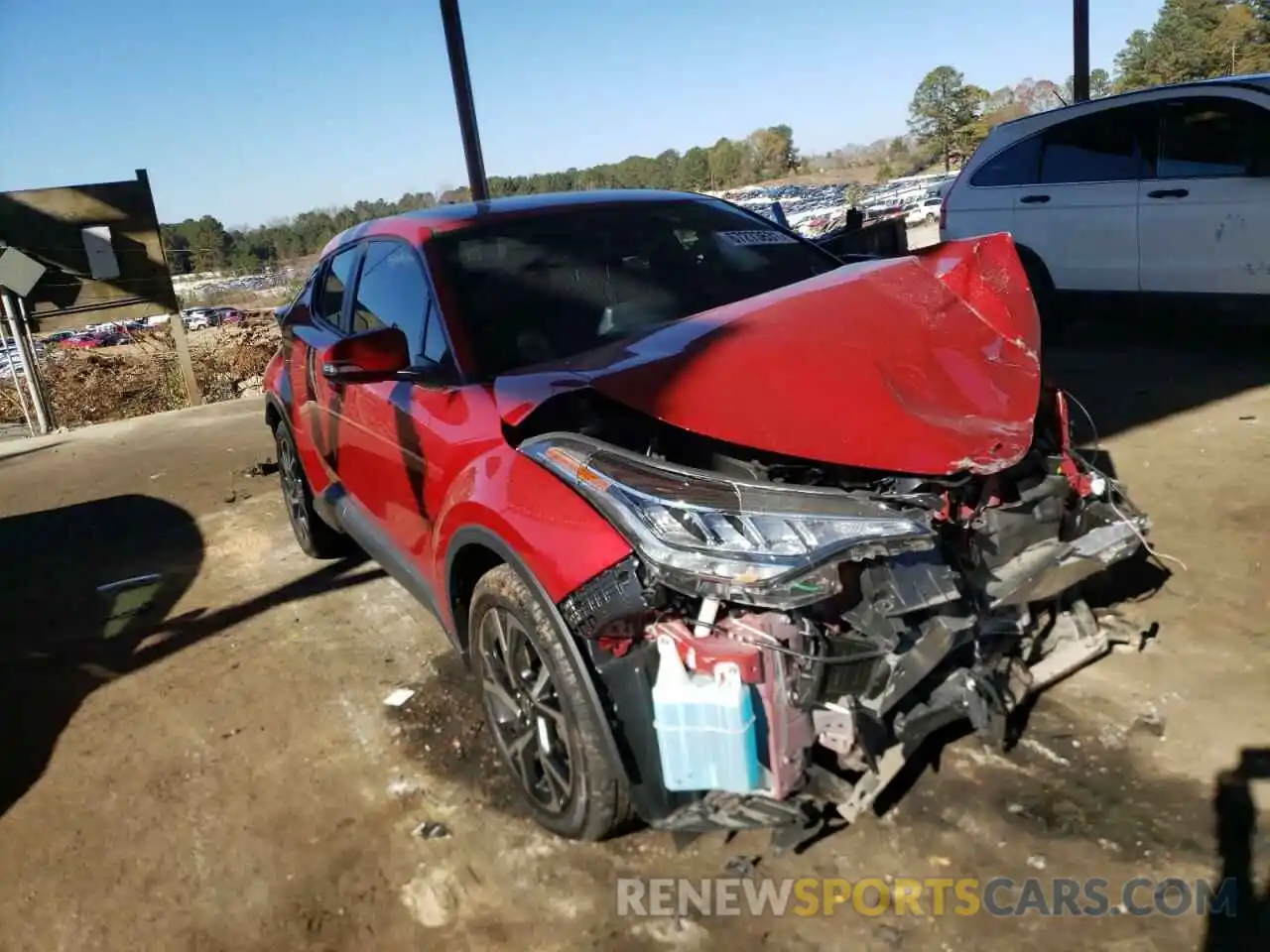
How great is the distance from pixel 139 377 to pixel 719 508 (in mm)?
13313

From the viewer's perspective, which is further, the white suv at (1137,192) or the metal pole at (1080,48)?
the metal pole at (1080,48)

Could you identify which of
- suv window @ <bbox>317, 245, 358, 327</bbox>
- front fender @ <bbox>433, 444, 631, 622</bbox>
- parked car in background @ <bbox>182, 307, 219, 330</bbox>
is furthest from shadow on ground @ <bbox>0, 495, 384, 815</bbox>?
parked car in background @ <bbox>182, 307, 219, 330</bbox>

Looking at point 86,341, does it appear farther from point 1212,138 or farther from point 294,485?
point 1212,138

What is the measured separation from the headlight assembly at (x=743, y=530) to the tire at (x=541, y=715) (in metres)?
0.37

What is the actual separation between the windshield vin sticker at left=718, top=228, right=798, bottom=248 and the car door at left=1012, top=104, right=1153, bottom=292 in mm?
3809

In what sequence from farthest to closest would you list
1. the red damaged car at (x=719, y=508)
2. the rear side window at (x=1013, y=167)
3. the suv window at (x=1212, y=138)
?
1. the rear side window at (x=1013, y=167)
2. the suv window at (x=1212, y=138)
3. the red damaged car at (x=719, y=508)

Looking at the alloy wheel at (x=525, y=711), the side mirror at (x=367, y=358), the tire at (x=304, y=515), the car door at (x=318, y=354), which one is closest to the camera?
the alloy wheel at (x=525, y=711)

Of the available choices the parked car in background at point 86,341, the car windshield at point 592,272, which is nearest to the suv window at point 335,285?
the car windshield at point 592,272

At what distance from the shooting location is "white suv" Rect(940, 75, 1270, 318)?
19.7ft

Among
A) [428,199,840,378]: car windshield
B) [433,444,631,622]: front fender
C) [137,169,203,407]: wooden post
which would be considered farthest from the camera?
[137,169,203,407]: wooden post

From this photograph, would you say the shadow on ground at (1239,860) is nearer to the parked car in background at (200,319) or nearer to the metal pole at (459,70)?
A: the metal pole at (459,70)

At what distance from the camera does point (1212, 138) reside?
6.20 metres

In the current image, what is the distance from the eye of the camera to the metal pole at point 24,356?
9727 mm

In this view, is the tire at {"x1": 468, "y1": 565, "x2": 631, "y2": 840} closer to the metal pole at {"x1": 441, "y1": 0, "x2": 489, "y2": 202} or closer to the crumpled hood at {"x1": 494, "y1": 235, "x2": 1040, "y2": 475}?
the crumpled hood at {"x1": 494, "y1": 235, "x2": 1040, "y2": 475}
